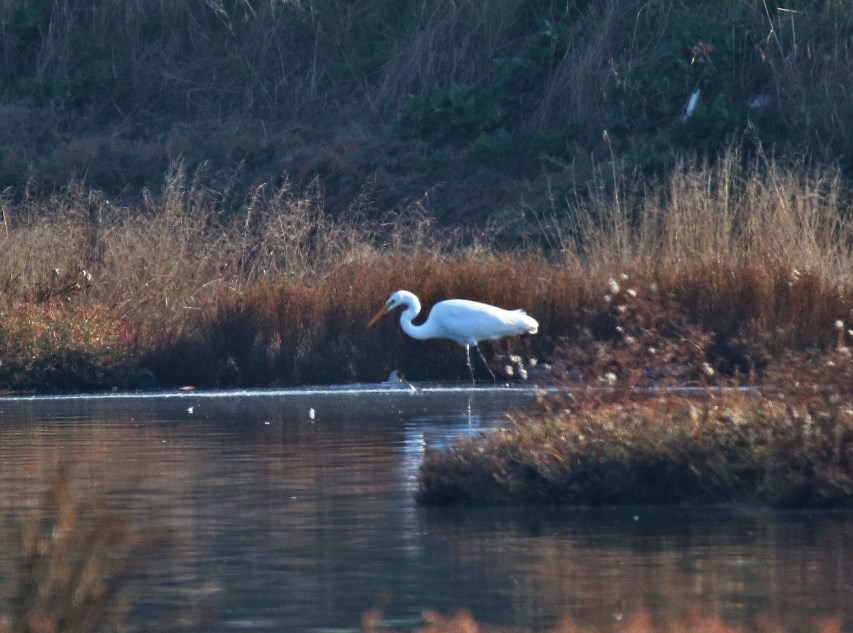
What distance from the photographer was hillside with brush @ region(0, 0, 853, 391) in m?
16.9

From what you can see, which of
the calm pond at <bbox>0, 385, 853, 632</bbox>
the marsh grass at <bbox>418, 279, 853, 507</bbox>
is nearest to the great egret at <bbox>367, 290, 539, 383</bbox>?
the calm pond at <bbox>0, 385, 853, 632</bbox>

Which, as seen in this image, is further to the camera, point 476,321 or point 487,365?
point 487,365

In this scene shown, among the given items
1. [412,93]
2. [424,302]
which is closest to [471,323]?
[424,302]

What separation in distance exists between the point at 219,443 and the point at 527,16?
788 inches

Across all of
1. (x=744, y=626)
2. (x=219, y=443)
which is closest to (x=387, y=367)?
(x=219, y=443)

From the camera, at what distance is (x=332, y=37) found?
3269 centimetres

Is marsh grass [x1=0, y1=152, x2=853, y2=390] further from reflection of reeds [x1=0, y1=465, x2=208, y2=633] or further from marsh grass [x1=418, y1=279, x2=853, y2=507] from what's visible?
reflection of reeds [x1=0, y1=465, x2=208, y2=633]

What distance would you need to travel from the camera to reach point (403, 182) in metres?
26.9

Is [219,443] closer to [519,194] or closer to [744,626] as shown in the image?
[744,626]

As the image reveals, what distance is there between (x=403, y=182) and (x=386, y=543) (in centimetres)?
1919

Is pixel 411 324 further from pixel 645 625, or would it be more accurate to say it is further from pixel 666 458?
pixel 645 625

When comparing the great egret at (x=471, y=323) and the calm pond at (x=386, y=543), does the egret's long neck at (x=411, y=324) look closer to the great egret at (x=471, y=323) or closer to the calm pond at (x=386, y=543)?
the great egret at (x=471, y=323)

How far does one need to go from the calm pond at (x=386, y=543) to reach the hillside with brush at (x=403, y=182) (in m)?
1.62

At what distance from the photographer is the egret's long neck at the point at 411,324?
635 inches
